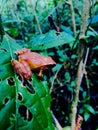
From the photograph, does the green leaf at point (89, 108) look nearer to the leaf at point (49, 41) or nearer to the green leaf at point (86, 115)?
the green leaf at point (86, 115)

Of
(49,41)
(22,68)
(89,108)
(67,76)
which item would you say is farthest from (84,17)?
(89,108)

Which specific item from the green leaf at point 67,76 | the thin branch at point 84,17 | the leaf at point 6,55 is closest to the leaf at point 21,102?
the leaf at point 6,55

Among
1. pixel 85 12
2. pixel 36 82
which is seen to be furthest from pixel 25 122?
pixel 85 12

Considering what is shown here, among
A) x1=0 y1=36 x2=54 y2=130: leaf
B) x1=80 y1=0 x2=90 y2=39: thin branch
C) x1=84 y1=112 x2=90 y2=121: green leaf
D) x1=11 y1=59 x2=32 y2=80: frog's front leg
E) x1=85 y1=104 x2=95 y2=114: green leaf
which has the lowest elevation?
x1=84 y1=112 x2=90 y2=121: green leaf

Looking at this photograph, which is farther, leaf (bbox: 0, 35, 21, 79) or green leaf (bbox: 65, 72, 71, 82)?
green leaf (bbox: 65, 72, 71, 82)

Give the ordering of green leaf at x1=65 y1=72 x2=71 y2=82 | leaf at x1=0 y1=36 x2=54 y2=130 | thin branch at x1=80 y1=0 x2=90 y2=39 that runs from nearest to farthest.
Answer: leaf at x1=0 y1=36 x2=54 y2=130
thin branch at x1=80 y1=0 x2=90 y2=39
green leaf at x1=65 y1=72 x2=71 y2=82

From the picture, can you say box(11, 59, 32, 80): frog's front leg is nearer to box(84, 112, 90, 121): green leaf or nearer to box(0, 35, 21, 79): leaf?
box(0, 35, 21, 79): leaf

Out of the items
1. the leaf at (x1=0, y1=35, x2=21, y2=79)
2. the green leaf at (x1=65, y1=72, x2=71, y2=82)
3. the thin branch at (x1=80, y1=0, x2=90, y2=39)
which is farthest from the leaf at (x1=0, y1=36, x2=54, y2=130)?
the green leaf at (x1=65, y1=72, x2=71, y2=82)

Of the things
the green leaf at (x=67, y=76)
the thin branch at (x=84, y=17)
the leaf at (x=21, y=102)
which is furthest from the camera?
the green leaf at (x=67, y=76)
